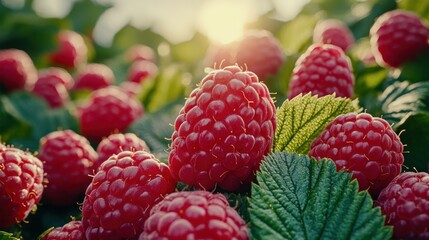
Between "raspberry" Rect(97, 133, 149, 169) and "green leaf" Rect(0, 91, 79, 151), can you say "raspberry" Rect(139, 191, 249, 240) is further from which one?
"green leaf" Rect(0, 91, 79, 151)

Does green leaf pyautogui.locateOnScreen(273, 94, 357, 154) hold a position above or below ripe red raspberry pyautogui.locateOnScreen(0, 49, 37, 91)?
below

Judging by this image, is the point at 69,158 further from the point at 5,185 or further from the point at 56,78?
the point at 56,78

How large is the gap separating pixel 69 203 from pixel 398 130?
101 cm

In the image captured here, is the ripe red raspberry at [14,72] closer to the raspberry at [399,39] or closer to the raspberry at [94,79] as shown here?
the raspberry at [94,79]

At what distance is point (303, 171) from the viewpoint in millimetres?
1159

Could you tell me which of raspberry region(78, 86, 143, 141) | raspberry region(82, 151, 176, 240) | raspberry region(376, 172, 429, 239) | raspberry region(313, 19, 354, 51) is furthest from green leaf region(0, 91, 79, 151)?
raspberry region(376, 172, 429, 239)

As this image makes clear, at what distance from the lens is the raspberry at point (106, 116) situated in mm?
2232

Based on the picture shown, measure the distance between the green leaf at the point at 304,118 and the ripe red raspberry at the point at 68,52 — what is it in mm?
2363

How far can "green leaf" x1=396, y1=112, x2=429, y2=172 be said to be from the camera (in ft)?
4.65

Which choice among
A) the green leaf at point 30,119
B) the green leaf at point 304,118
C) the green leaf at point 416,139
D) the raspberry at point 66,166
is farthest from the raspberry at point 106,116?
the green leaf at point 416,139

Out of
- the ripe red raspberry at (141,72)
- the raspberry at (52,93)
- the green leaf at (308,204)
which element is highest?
the ripe red raspberry at (141,72)

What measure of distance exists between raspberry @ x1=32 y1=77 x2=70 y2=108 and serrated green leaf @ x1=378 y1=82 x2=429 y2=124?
1.65 m

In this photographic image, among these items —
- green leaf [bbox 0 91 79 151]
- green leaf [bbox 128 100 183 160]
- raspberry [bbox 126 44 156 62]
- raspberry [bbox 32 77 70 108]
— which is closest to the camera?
green leaf [bbox 128 100 183 160]

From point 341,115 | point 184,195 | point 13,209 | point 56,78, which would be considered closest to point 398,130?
point 341,115
